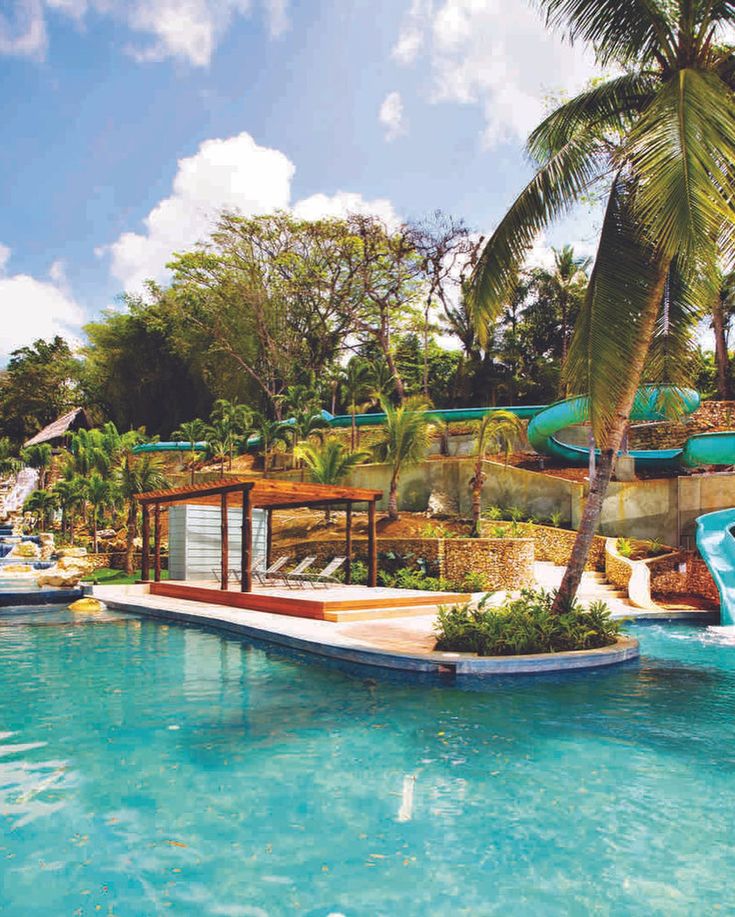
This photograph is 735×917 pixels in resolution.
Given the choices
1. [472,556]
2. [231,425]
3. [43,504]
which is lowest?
[472,556]

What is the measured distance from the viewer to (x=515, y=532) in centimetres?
1828

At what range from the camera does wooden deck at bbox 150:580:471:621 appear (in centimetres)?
1237

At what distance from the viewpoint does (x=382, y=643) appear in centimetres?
970

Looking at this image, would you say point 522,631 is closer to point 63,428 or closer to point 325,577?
point 325,577

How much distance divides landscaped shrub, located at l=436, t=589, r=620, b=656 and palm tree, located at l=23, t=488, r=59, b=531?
22721mm

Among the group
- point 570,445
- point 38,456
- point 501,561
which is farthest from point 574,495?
point 38,456

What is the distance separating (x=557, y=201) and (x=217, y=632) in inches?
350

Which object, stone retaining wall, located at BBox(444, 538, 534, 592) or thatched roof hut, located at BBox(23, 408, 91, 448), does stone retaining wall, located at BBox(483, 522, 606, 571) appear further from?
thatched roof hut, located at BBox(23, 408, 91, 448)

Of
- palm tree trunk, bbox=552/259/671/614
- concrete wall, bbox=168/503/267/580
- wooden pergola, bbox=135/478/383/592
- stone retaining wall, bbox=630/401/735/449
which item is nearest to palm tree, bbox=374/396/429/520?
wooden pergola, bbox=135/478/383/592

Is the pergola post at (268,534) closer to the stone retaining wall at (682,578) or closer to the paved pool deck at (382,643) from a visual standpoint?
the paved pool deck at (382,643)

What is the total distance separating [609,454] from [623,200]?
3300mm

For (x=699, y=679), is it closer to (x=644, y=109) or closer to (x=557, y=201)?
(x=557, y=201)

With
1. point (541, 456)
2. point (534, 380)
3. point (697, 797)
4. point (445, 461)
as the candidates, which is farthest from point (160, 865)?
point (534, 380)

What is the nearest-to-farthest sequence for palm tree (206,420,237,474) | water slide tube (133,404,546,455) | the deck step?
the deck step, water slide tube (133,404,546,455), palm tree (206,420,237,474)
